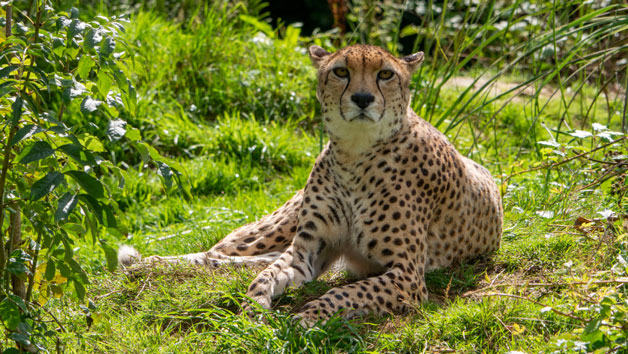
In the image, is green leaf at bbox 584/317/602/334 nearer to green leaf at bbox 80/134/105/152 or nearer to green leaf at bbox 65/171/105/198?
green leaf at bbox 65/171/105/198

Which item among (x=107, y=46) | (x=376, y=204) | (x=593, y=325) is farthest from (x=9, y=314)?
(x=376, y=204)

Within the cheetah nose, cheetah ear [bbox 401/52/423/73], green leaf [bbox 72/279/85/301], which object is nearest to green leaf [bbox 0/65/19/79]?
green leaf [bbox 72/279/85/301]

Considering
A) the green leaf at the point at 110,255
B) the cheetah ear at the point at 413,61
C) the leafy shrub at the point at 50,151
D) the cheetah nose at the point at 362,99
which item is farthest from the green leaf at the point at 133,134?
the cheetah ear at the point at 413,61

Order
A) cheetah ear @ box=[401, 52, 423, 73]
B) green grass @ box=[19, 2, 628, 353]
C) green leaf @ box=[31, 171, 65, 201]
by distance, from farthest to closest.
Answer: cheetah ear @ box=[401, 52, 423, 73], green grass @ box=[19, 2, 628, 353], green leaf @ box=[31, 171, 65, 201]

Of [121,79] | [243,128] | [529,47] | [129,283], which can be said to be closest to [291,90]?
[243,128]

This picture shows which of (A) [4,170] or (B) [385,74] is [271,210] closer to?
(B) [385,74]

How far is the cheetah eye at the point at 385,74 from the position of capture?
4.06m

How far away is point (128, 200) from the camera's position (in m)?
6.33

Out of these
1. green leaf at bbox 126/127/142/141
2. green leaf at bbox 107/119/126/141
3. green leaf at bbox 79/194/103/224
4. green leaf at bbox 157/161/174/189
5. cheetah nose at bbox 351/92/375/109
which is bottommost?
green leaf at bbox 79/194/103/224

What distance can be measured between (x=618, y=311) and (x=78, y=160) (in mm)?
1791

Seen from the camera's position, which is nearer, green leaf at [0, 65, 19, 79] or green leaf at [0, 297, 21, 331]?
green leaf at [0, 65, 19, 79]

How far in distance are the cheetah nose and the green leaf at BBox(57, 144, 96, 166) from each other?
1501 millimetres

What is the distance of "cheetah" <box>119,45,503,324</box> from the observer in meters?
3.93

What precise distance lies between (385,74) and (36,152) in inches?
75.6
